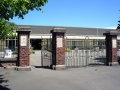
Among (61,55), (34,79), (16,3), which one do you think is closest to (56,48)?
(61,55)

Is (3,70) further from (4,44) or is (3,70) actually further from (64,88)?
(64,88)

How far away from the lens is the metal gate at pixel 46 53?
45.0 ft

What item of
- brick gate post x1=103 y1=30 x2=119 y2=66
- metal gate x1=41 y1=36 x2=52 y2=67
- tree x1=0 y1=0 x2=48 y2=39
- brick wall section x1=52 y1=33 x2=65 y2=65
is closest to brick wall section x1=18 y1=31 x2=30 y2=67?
brick wall section x1=52 y1=33 x2=65 y2=65

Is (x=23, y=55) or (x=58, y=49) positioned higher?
(x=58, y=49)

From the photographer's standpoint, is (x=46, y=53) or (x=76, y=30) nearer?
(x=46, y=53)

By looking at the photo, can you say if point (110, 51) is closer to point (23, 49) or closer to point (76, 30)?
point (23, 49)

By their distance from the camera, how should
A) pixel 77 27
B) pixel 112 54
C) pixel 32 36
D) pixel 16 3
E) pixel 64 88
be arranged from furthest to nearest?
pixel 77 27 < pixel 32 36 < pixel 112 54 < pixel 64 88 < pixel 16 3

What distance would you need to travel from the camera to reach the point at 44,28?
2197 inches

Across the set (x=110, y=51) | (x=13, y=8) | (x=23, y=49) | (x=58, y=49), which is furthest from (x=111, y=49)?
(x=13, y=8)

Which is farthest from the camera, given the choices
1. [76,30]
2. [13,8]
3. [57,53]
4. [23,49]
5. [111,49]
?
[76,30]

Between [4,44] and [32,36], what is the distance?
3384 centimetres

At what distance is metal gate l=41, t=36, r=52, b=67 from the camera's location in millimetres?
13723

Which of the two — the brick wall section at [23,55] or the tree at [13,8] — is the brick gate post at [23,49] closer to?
the brick wall section at [23,55]

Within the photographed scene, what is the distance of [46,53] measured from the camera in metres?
14.2
